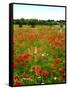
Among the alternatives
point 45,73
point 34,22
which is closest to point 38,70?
point 45,73

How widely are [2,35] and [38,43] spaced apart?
1.06ft

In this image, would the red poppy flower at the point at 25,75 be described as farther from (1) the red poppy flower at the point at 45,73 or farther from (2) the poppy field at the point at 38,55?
(1) the red poppy flower at the point at 45,73

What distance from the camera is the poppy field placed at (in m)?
2.56

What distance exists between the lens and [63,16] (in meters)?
2.71

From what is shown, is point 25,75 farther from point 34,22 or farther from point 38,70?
point 34,22

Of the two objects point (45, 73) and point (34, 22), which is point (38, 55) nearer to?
point (45, 73)

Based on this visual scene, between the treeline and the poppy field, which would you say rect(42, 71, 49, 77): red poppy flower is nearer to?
the poppy field

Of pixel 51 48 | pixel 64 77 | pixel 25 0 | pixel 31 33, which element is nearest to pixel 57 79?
pixel 64 77

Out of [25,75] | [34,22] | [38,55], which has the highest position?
[34,22]

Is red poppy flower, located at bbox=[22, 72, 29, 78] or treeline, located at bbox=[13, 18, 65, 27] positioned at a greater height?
treeline, located at bbox=[13, 18, 65, 27]

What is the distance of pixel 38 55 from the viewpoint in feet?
8.63

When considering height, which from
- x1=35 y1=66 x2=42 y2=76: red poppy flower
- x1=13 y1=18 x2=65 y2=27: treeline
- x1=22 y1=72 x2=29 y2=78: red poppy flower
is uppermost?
x1=13 y1=18 x2=65 y2=27: treeline

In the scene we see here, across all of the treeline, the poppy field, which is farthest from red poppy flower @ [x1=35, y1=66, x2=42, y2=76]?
the treeline

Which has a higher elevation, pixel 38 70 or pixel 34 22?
pixel 34 22
